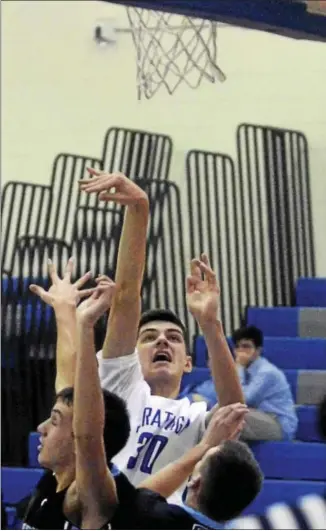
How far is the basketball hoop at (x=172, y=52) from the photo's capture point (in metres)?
2.29

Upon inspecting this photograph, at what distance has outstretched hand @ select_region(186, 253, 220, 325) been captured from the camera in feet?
6.95

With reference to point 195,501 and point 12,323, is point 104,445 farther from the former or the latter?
point 12,323

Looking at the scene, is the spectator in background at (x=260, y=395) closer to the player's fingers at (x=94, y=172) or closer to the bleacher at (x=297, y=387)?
the bleacher at (x=297, y=387)

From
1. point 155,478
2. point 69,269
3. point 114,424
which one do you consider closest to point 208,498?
point 155,478

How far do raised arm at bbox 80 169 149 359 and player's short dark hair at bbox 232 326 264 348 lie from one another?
215 millimetres

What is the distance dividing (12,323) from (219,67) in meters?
0.78

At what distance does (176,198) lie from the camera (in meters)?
2.35

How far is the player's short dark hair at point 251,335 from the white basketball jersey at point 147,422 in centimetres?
18

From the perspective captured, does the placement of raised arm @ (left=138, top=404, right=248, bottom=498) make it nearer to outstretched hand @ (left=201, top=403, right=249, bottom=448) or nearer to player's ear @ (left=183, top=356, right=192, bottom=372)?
outstretched hand @ (left=201, top=403, right=249, bottom=448)

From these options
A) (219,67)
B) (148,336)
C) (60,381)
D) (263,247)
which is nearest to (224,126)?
(219,67)

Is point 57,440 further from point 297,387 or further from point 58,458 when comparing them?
point 297,387

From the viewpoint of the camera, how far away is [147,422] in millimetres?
2129

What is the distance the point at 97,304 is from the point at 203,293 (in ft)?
0.72

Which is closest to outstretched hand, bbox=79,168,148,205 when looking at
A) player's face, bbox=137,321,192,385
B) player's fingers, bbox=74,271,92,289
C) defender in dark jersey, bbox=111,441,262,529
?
player's fingers, bbox=74,271,92,289
